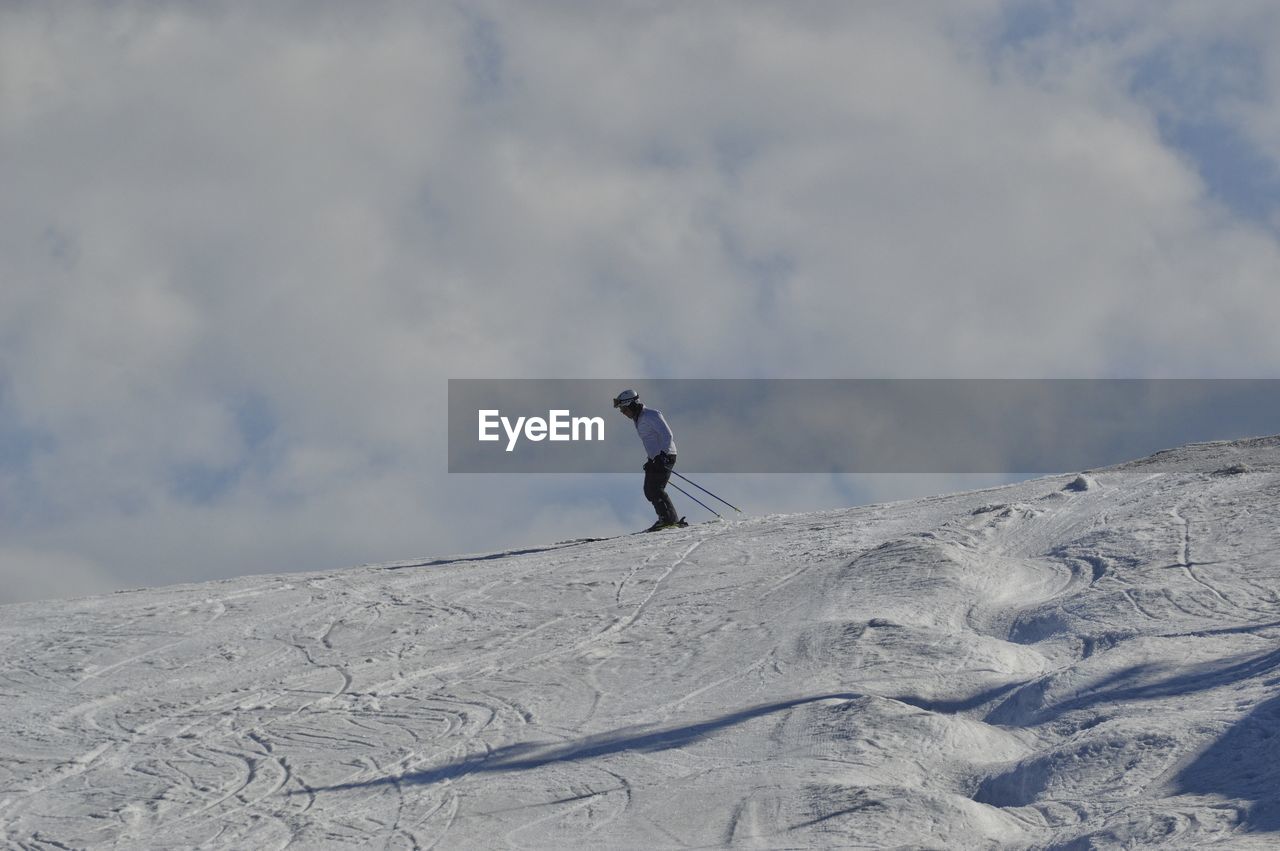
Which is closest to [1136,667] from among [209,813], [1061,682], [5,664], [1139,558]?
[1061,682]

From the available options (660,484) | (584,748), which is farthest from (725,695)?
(660,484)

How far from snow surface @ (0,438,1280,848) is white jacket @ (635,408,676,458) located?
2.27 m

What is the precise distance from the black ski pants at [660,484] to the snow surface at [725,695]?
208 centimetres

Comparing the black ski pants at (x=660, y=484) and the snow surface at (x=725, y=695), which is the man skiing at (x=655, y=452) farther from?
the snow surface at (x=725, y=695)

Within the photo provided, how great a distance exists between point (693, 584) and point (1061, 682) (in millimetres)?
4781

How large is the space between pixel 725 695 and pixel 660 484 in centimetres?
743

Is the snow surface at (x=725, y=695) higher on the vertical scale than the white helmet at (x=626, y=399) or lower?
lower

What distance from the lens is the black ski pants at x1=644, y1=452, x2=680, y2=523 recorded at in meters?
18.2

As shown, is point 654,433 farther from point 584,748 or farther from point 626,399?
point 584,748

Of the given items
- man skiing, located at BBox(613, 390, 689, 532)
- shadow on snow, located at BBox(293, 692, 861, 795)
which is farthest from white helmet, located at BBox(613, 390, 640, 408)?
shadow on snow, located at BBox(293, 692, 861, 795)

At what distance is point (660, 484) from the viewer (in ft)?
60.1

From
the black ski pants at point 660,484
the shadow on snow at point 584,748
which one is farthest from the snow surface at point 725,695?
the black ski pants at point 660,484

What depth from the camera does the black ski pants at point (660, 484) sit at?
59.9ft

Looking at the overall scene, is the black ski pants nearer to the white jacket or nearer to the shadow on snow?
the white jacket
